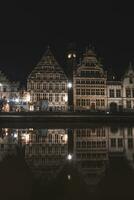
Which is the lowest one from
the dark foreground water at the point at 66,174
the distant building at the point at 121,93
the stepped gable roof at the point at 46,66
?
the dark foreground water at the point at 66,174

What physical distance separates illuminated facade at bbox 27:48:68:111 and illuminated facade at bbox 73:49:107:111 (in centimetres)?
252

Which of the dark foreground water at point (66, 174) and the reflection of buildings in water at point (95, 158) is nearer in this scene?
the dark foreground water at point (66, 174)

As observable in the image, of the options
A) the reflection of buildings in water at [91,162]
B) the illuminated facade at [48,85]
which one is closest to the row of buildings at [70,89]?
the illuminated facade at [48,85]

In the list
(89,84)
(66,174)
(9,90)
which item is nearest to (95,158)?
(66,174)

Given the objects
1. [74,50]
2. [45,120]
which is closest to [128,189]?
[45,120]

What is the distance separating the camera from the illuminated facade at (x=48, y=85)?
6512 centimetres

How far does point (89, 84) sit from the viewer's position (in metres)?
66.7

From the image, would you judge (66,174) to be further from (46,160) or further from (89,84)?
(89,84)

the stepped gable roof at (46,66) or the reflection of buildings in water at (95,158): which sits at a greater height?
the stepped gable roof at (46,66)

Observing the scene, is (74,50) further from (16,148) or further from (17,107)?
(16,148)

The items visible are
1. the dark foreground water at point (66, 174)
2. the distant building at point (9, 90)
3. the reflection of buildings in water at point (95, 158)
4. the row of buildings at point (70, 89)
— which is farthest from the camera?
the distant building at point (9, 90)

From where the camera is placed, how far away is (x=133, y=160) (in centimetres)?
1320

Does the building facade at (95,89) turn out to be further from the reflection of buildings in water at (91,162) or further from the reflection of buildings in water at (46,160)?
the reflection of buildings in water at (46,160)

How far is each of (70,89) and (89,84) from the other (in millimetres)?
4206
